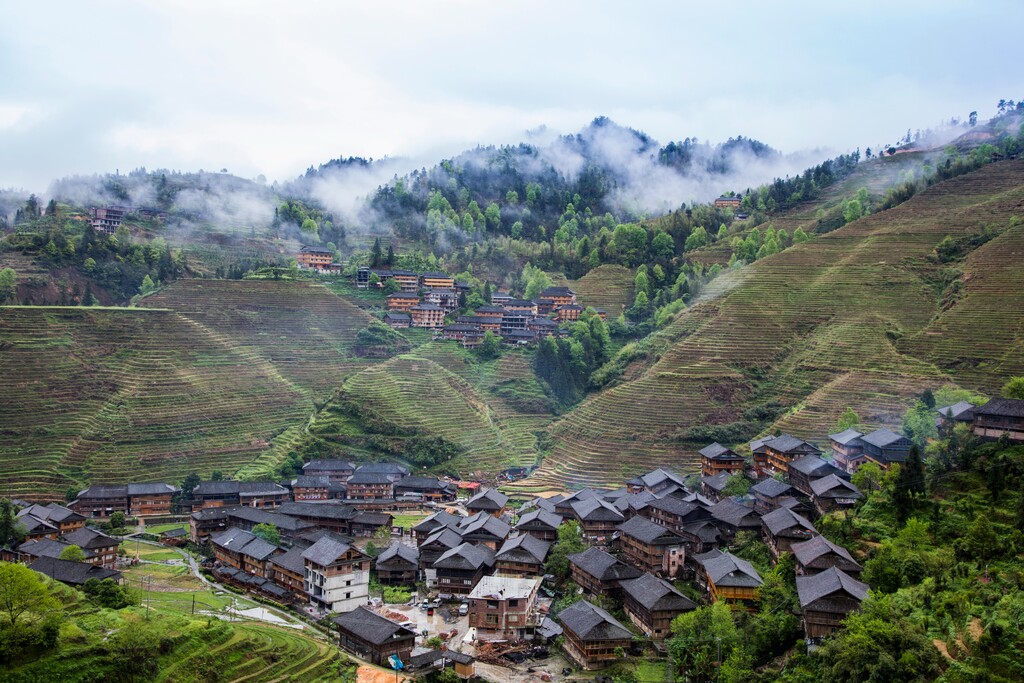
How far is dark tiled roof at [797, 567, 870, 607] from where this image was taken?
76.5 ft

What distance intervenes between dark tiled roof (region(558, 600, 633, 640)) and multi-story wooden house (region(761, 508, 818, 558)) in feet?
21.4

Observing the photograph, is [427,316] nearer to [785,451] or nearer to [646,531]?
[785,451]

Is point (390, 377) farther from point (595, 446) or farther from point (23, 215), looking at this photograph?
point (23, 215)

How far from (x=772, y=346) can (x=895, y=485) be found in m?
23.0

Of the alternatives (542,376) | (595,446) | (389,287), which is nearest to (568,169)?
(389,287)

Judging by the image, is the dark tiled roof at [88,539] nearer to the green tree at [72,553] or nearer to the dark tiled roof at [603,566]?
the green tree at [72,553]

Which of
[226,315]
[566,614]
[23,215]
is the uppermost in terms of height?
[23,215]

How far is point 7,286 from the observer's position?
177ft

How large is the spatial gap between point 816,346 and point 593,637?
29.1 meters

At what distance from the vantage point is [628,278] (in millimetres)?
76562

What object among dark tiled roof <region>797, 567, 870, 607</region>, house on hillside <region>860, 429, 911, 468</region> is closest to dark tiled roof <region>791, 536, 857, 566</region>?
dark tiled roof <region>797, 567, 870, 607</region>

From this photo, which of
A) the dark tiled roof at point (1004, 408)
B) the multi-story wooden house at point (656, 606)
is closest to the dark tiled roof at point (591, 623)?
the multi-story wooden house at point (656, 606)

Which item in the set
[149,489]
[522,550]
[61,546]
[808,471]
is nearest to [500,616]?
[522,550]

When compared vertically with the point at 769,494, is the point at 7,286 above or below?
above
